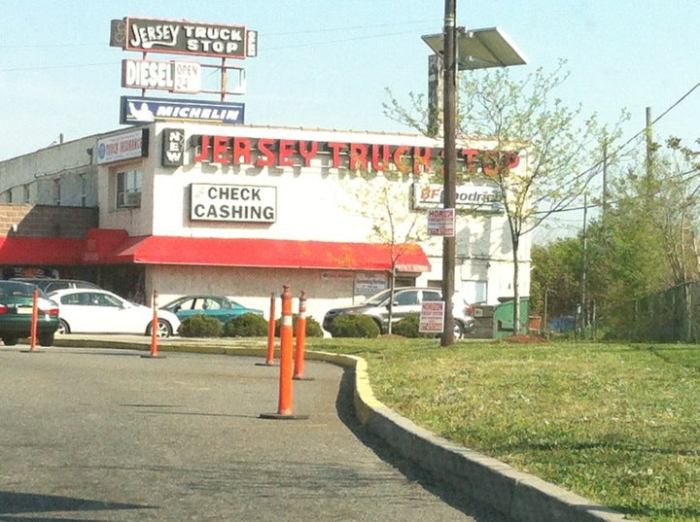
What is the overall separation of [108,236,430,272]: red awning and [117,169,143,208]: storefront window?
5.67ft

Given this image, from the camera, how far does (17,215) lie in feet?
168

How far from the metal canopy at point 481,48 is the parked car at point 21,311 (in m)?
9.42

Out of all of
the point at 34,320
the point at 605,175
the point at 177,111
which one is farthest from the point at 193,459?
the point at 177,111

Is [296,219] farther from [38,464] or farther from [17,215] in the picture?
[38,464]

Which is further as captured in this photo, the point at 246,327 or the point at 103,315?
the point at 103,315

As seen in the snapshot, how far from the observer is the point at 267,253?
160 ft

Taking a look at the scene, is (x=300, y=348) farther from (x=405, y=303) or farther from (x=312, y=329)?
(x=405, y=303)

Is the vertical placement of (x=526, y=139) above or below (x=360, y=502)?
above

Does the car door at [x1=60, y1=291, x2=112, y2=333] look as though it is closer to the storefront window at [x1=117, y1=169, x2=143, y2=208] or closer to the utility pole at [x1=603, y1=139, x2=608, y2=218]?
the storefront window at [x1=117, y1=169, x2=143, y2=208]

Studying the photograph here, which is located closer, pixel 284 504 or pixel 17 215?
pixel 284 504

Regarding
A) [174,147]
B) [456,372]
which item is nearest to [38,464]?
[456,372]

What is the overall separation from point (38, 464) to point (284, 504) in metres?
2.38

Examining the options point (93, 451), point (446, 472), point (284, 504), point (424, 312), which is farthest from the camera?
point (424, 312)

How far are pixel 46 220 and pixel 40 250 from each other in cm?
157
